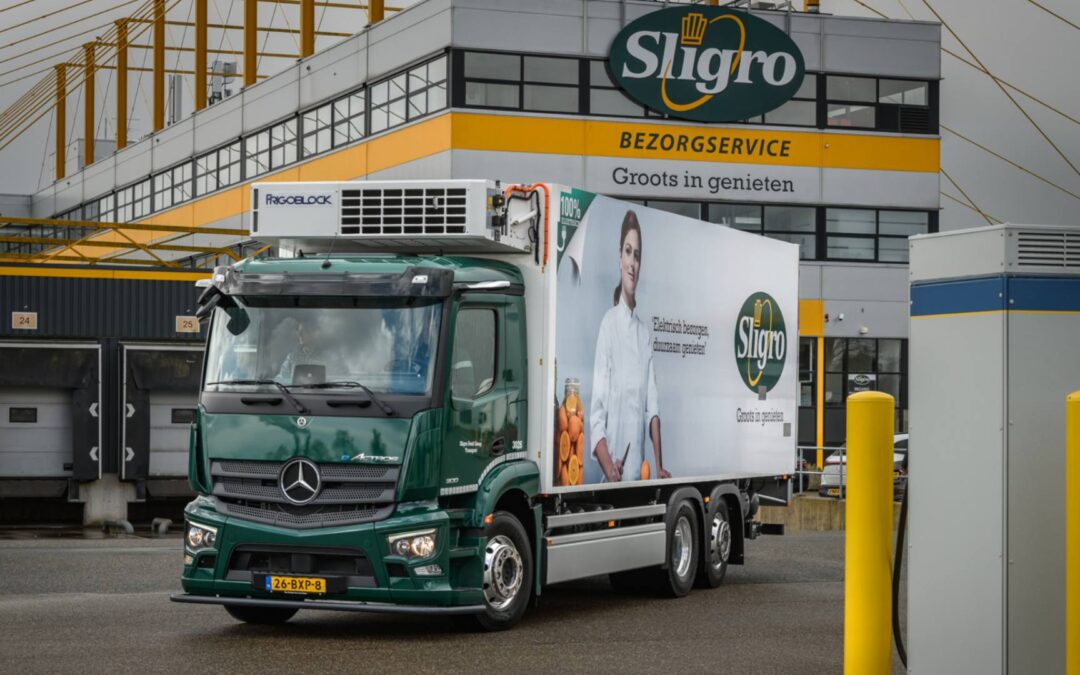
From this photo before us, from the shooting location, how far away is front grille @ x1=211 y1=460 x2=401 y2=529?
38.7 feet

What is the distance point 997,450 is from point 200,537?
643 cm

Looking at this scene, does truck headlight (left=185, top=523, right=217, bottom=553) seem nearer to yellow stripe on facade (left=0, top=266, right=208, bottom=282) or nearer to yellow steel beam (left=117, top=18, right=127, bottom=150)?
yellow stripe on facade (left=0, top=266, right=208, bottom=282)

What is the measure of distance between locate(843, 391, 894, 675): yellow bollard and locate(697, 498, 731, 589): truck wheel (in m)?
7.39

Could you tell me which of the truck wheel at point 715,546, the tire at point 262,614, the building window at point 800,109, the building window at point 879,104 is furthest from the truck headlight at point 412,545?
the building window at point 879,104

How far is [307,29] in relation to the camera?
50.3 meters

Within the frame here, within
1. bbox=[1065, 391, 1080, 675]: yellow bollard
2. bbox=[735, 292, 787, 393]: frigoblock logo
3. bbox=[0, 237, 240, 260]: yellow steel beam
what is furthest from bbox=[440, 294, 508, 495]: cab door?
bbox=[0, 237, 240, 260]: yellow steel beam

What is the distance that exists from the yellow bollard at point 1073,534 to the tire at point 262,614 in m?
7.23

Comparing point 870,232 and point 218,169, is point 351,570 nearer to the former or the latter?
point 870,232

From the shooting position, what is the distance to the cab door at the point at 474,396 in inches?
476

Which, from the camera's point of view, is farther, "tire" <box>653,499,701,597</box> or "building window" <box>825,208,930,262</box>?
"building window" <box>825,208,930,262</box>

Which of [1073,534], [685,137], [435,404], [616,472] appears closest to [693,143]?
[685,137]

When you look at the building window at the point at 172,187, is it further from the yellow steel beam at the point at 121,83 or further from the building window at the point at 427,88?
the building window at the point at 427,88

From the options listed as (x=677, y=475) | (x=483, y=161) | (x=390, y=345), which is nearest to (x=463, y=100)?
(x=483, y=161)

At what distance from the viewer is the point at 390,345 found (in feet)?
39.7
